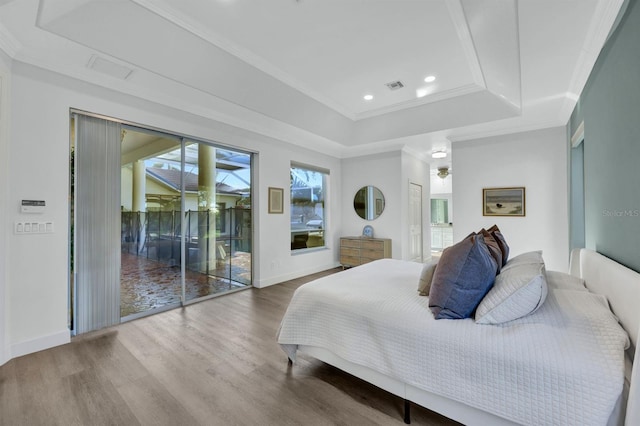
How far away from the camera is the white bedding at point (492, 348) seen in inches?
44.2

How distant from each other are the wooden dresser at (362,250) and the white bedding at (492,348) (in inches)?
132

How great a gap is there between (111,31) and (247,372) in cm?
295

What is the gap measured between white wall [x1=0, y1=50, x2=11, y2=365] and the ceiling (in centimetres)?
22

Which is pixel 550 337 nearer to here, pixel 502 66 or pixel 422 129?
pixel 502 66

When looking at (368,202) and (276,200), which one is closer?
(276,200)

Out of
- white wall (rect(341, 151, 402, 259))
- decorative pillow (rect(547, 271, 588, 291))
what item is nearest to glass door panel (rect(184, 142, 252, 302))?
white wall (rect(341, 151, 402, 259))

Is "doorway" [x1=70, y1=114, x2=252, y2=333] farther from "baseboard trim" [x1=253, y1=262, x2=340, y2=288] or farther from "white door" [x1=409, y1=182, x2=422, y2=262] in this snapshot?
"white door" [x1=409, y1=182, x2=422, y2=262]

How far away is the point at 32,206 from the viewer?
2432 millimetres

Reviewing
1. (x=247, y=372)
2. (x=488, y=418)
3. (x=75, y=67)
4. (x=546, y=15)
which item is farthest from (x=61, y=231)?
(x=546, y=15)

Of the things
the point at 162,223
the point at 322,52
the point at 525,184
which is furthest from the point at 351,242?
the point at 322,52

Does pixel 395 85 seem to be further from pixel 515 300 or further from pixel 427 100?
pixel 515 300

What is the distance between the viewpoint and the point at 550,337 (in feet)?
4.19

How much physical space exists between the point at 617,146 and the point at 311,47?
2.53 metres

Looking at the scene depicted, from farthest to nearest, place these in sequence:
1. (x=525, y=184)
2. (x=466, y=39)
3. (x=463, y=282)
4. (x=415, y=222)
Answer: (x=415, y=222) < (x=525, y=184) < (x=466, y=39) < (x=463, y=282)
